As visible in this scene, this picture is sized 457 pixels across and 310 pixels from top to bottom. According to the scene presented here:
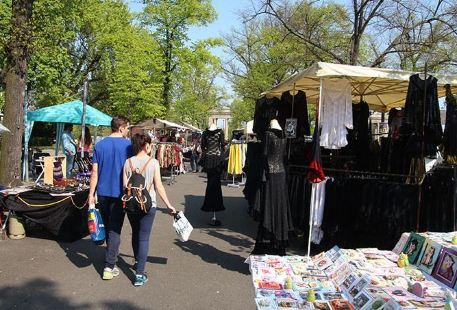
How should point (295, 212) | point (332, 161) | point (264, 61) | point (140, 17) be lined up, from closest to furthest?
point (295, 212), point (332, 161), point (140, 17), point (264, 61)

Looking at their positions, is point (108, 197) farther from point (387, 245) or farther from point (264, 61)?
point (264, 61)

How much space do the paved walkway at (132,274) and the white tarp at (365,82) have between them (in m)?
2.81

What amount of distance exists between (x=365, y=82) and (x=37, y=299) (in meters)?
6.08

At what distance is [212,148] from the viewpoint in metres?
8.34

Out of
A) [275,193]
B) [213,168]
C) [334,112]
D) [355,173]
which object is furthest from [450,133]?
[213,168]

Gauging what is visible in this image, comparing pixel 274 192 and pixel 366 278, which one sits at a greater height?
pixel 274 192

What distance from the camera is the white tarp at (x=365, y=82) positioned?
5246 mm

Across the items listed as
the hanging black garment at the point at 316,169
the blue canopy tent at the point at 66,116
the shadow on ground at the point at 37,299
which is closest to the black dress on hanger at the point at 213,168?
the hanging black garment at the point at 316,169

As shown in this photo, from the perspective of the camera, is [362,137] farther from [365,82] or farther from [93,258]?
[93,258]

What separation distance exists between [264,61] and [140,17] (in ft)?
32.0

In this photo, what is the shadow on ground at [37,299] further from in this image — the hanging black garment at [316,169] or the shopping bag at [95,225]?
the hanging black garment at [316,169]

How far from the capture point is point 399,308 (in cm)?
216

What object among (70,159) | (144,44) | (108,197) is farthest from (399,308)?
(144,44)

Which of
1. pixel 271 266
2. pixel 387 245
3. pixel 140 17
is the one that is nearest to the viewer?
pixel 271 266
